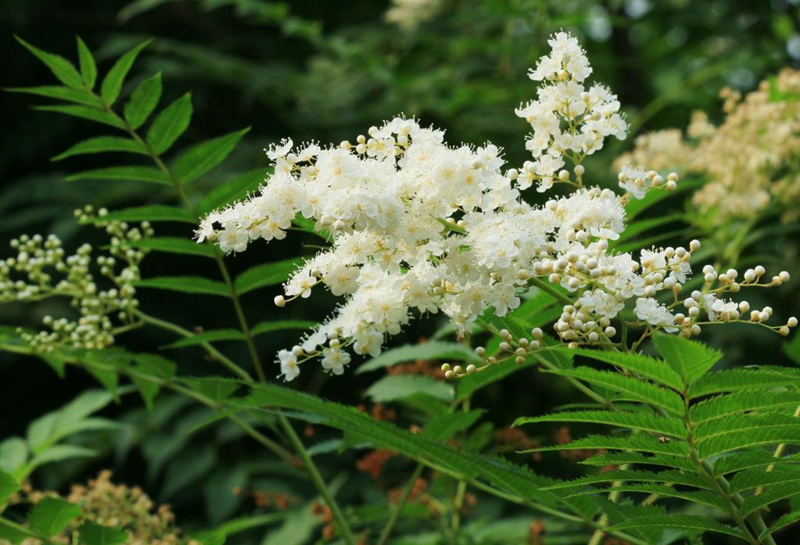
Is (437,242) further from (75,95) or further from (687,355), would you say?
(75,95)

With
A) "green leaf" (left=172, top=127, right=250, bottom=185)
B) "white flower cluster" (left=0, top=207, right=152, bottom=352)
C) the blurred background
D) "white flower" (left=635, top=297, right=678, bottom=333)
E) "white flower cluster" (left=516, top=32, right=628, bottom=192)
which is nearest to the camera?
"white flower" (left=635, top=297, right=678, bottom=333)

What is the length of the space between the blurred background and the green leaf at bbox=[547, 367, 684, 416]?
2.69m

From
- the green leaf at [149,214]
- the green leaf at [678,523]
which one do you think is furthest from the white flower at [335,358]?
the green leaf at [149,214]

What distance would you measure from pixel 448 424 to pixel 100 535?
2.47 ft

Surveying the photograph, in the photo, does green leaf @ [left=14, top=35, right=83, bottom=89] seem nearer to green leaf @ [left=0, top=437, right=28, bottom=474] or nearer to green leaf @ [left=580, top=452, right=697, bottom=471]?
green leaf @ [left=0, top=437, right=28, bottom=474]

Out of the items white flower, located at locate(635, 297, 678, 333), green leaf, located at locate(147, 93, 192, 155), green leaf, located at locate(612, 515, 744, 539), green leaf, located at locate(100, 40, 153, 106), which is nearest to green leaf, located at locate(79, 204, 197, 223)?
green leaf, located at locate(147, 93, 192, 155)

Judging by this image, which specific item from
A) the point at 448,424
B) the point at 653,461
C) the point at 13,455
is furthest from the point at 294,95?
the point at 653,461

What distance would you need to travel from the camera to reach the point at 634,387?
1.29 metres

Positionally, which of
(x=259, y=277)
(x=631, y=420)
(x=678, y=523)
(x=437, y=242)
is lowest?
(x=678, y=523)

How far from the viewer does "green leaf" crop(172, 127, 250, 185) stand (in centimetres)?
218

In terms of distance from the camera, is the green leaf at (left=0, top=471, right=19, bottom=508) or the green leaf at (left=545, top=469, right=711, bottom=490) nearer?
the green leaf at (left=545, top=469, right=711, bottom=490)

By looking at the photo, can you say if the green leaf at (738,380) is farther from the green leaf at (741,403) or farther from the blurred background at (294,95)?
the blurred background at (294,95)

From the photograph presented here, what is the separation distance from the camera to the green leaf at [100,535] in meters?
1.80

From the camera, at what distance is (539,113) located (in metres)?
1.73
